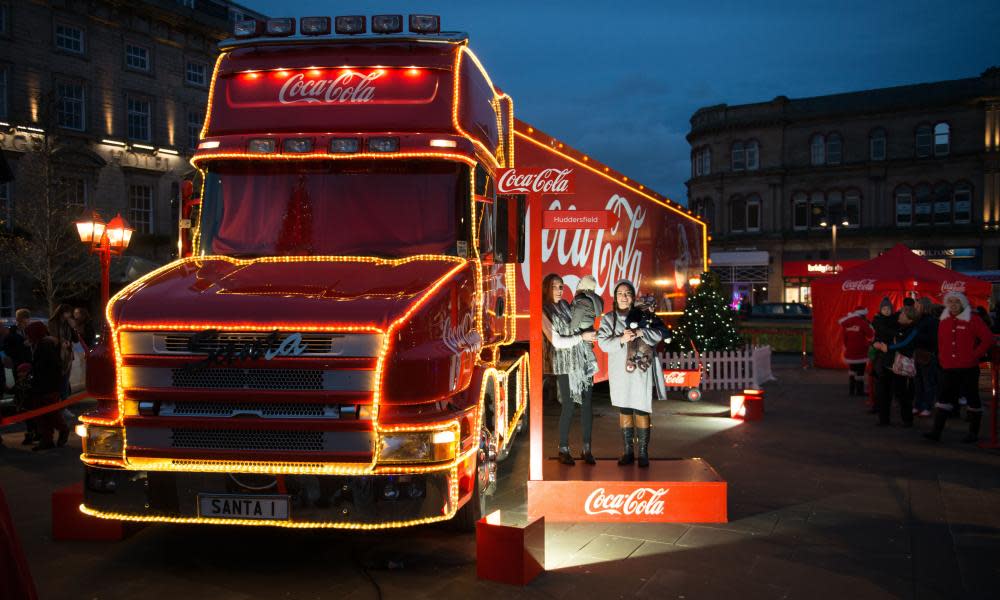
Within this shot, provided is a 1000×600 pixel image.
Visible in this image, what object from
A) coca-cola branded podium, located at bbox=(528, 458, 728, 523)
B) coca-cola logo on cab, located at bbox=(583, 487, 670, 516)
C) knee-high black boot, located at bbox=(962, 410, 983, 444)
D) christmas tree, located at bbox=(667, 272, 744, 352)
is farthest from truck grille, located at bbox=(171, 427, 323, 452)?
christmas tree, located at bbox=(667, 272, 744, 352)

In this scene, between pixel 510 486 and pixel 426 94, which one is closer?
pixel 426 94

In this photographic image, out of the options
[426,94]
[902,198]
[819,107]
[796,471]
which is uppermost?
[819,107]

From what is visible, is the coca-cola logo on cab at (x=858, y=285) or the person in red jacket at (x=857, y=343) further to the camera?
the coca-cola logo on cab at (x=858, y=285)

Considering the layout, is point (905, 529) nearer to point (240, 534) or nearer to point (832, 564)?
Result: point (832, 564)

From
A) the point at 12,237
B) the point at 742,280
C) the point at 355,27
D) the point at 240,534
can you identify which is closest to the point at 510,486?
the point at 240,534

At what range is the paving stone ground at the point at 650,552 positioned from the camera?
5555 mm

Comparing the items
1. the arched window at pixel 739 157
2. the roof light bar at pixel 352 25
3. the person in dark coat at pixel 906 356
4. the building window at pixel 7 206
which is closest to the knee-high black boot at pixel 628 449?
the roof light bar at pixel 352 25

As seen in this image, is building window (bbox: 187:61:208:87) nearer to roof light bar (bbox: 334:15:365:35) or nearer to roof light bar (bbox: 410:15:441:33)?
roof light bar (bbox: 334:15:365:35)

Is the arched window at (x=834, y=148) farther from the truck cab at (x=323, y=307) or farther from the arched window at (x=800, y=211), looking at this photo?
the truck cab at (x=323, y=307)

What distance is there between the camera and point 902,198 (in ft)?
182

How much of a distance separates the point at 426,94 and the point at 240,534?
3.94m

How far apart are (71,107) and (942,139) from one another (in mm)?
50169

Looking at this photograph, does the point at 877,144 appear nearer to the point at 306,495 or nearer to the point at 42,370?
the point at 42,370

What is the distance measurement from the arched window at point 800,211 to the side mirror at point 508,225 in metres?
55.6
